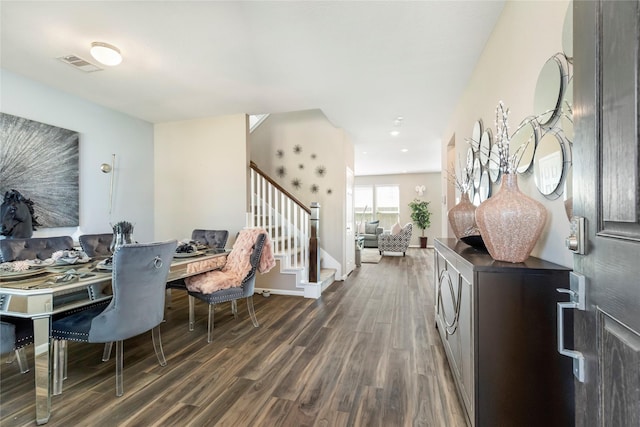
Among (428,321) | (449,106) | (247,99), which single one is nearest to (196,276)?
(247,99)

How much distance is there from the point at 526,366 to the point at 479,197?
5.18 feet

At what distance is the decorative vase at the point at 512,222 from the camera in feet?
4.48

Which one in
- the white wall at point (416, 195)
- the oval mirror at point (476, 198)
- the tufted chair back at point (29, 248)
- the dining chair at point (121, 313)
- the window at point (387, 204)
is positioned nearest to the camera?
the dining chair at point (121, 313)

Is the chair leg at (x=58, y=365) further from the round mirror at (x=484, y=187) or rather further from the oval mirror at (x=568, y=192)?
the round mirror at (x=484, y=187)

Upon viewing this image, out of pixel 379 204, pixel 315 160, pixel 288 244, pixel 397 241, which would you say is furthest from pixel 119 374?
pixel 379 204

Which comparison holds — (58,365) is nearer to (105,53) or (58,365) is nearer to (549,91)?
(105,53)

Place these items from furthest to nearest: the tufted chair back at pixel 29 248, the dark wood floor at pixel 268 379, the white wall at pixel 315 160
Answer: the white wall at pixel 315 160, the tufted chair back at pixel 29 248, the dark wood floor at pixel 268 379

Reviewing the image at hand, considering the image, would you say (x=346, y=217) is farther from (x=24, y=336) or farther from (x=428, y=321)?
(x=24, y=336)

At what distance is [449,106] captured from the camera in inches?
154

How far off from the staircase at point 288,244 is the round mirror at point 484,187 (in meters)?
2.42

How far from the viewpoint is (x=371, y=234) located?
9859 millimetres

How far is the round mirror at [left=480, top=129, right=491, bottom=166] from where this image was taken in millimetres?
2266

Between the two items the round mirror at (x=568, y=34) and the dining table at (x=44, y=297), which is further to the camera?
the dining table at (x=44, y=297)


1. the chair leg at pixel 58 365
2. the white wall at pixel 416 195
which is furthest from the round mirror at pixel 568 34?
the white wall at pixel 416 195
